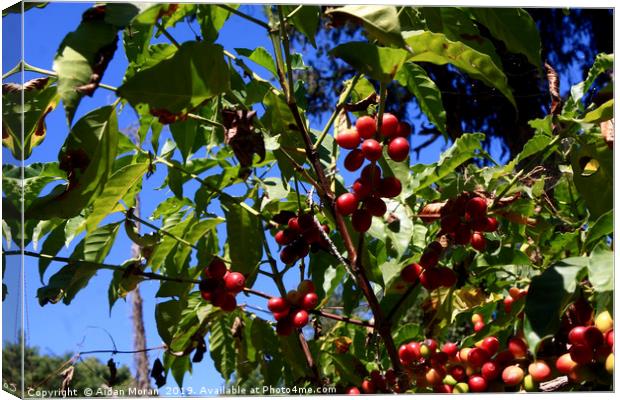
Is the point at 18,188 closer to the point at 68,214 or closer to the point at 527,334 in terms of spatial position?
the point at 68,214

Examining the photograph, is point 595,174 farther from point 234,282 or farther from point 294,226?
point 234,282

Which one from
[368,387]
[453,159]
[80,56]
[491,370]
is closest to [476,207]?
[453,159]

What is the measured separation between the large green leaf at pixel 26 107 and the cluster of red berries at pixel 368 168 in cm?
45

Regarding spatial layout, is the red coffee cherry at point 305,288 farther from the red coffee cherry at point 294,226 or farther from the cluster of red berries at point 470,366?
the cluster of red berries at point 470,366

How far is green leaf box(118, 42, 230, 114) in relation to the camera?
2.72 feet

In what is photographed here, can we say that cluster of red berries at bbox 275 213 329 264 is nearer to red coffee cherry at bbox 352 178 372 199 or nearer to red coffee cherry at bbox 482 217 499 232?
red coffee cherry at bbox 352 178 372 199

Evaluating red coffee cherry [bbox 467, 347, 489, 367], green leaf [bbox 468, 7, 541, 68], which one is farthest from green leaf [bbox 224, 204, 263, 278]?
green leaf [bbox 468, 7, 541, 68]

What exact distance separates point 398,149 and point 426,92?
8.0 inches

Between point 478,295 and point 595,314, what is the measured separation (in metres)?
0.60

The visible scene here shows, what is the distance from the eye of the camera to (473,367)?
1134 mm

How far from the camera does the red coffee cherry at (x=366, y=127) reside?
0.97 meters

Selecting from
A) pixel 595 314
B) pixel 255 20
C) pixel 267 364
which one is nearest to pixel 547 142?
pixel 595 314

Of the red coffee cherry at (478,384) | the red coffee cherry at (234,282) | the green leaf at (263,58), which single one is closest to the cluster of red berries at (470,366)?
the red coffee cherry at (478,384)

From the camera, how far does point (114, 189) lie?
110cm
